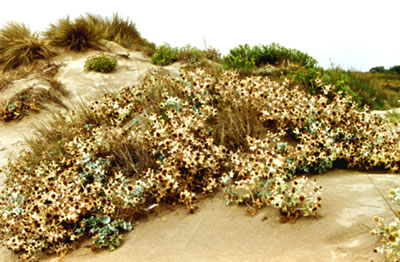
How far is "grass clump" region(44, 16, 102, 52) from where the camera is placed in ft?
52.6

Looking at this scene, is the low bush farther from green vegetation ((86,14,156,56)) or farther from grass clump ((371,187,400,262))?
grass clump ((371,187,400,262))

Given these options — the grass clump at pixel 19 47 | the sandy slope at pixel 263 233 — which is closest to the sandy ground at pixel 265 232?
the sandy slope at pixel 263 233

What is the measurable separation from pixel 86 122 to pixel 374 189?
602 centimetres

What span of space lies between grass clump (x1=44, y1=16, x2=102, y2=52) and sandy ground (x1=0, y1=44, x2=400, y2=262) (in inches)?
507

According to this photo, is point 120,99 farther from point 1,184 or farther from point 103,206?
point 103,206

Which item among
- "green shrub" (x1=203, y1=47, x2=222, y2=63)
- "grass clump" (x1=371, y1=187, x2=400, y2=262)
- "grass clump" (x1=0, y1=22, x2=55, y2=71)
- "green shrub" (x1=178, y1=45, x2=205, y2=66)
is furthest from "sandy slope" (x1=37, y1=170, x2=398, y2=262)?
"grass clump" (x1=0, y1=22, x2=55, y2=71)

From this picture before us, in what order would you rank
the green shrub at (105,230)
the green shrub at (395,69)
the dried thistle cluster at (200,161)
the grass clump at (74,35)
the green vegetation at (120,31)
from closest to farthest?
the green shrub at (105,230), the dried thistle cluster at (200,161), the grass clump at (74,35), the green vegetation at (120,31), the green shrub at (395,69)

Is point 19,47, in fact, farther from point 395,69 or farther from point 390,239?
point 395,69

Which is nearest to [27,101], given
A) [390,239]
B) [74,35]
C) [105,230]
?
[74,35]

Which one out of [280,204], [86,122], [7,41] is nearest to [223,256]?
[280,204]

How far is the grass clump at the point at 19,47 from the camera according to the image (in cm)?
1514

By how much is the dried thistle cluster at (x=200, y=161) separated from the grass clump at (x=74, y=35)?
34.8 ft

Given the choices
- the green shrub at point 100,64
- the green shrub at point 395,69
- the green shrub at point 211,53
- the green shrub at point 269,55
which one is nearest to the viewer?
the green shrub at point 211,53

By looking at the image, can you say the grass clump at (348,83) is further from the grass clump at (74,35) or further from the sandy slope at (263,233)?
the grass clump at (74,35)
